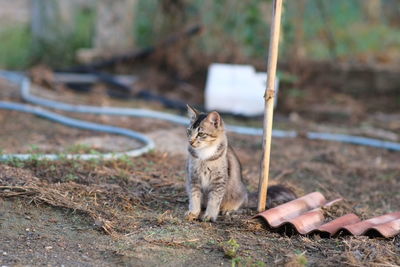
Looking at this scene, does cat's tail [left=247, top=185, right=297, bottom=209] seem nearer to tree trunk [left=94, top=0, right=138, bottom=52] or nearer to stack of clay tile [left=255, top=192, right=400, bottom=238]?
stack of clay tile [left=255, top=192, right=400, bottom=238]

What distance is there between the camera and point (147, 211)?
15.6ft

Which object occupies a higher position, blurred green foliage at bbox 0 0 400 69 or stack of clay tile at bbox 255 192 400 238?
blurred green foliage at bbox 0 0 400 69

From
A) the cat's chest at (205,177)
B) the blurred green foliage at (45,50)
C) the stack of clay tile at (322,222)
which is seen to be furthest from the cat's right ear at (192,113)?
the blurred green foliage at (45,50)

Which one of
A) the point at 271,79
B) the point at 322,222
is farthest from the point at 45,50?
the point at 322,222

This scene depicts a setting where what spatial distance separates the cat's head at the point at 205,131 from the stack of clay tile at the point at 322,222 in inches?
26.8

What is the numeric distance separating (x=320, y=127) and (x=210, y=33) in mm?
2876

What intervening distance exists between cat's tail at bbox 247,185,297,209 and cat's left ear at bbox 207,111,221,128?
74cm

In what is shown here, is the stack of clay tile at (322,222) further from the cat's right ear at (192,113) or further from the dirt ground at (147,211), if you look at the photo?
the cat's right ear at (192,113)

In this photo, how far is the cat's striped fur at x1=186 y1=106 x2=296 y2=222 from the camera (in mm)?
4688

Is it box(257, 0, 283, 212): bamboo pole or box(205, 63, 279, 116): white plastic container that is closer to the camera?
box(257, 0, 283, 212): bamboo pole

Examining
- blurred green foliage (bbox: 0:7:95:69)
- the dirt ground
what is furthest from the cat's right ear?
blurred green foliage (bbox: 0:7:95:69)

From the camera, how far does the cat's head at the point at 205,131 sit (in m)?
4.68

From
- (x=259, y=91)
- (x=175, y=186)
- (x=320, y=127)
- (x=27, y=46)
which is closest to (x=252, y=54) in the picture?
(x=259, y=91)

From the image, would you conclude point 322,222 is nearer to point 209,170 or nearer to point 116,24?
point 209,170
